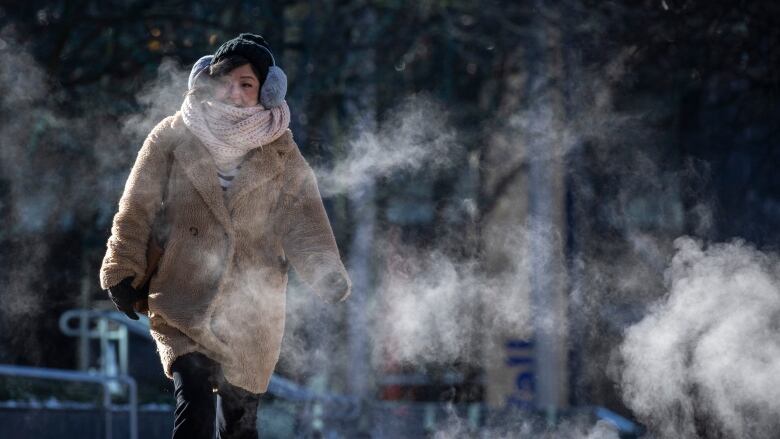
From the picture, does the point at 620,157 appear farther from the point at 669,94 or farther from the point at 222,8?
the point at 222,8

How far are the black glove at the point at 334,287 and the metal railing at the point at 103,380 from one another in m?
3.00

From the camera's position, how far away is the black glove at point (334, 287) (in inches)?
219

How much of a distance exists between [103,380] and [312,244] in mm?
3160

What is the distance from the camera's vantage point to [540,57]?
14406mm

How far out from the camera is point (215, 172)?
5531 mm

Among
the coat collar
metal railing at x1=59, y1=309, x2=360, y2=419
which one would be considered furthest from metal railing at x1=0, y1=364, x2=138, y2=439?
the coat collar

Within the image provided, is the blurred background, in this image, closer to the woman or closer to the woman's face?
the woman

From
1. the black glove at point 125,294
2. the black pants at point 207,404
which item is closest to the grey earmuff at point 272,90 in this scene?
the black glove at point 125,294

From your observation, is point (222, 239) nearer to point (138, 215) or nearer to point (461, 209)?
point (138, 215)

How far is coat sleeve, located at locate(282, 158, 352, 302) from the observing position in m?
5.59

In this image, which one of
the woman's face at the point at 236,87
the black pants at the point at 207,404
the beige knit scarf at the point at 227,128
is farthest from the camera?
the woman's face at the point at 236,87

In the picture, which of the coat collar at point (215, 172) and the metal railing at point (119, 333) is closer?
the coat collar at point (215, 172)

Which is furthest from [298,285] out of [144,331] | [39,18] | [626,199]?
[626,199]

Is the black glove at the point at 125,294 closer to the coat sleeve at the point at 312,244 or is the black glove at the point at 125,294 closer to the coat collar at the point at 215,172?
the coat collar at the point at 215,172
